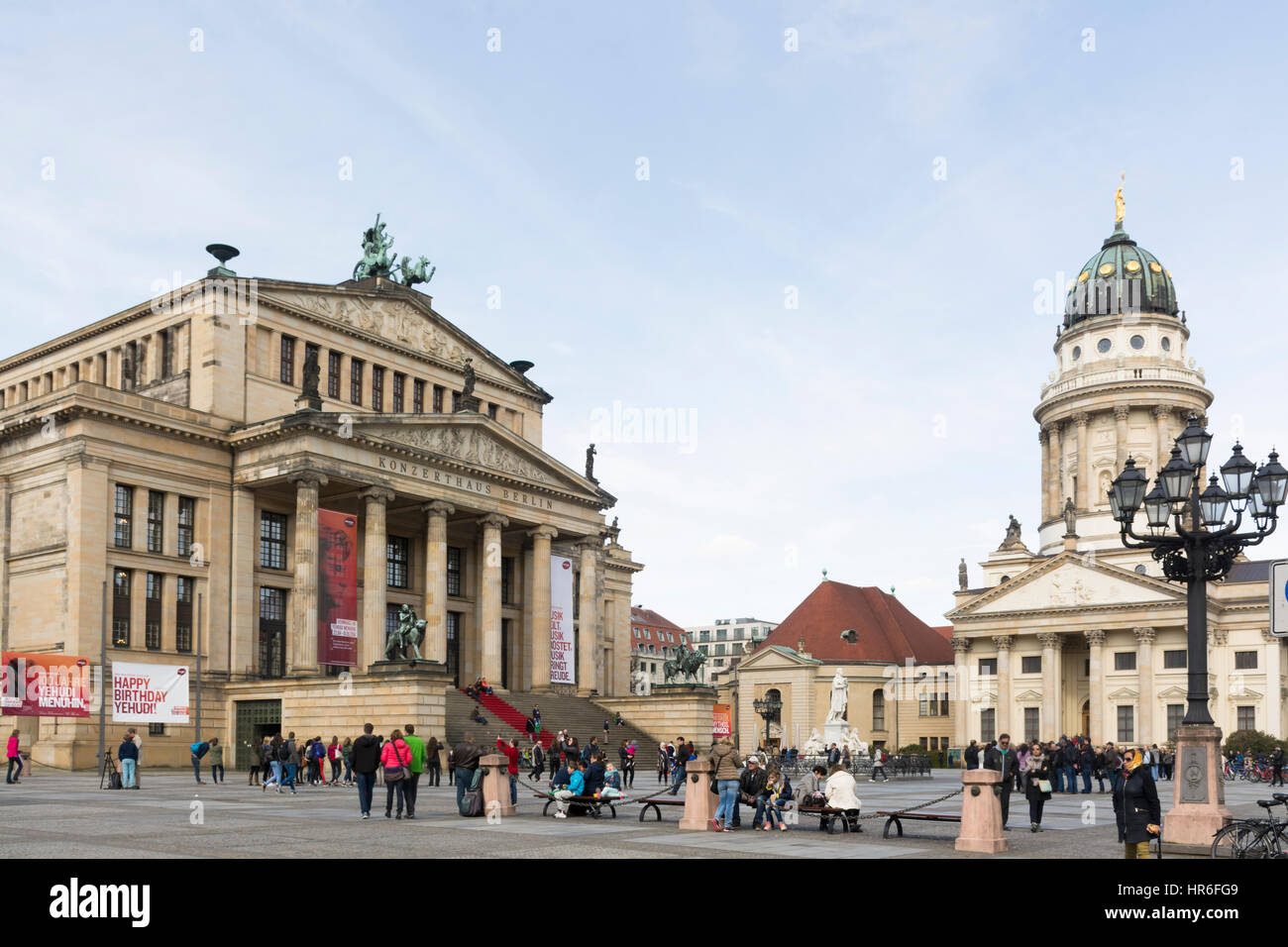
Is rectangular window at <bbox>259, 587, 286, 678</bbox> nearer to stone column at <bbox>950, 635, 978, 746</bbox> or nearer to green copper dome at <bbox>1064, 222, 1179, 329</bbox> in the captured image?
stone column at <bbox>950, 635, 978, 746</bbox>

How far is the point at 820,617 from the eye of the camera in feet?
361

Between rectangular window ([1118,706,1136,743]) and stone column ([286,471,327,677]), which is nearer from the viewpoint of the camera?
stone column ([286,471,327,677])

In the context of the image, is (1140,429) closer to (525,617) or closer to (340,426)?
(525,617)

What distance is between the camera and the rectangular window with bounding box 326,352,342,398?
196ft

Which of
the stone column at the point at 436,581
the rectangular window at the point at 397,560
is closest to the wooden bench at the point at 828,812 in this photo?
the stone column at the point at 436,581

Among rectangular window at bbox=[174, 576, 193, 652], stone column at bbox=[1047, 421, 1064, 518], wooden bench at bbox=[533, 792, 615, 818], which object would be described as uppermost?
stone column at bbox=[1047, 421, 1064, 518]

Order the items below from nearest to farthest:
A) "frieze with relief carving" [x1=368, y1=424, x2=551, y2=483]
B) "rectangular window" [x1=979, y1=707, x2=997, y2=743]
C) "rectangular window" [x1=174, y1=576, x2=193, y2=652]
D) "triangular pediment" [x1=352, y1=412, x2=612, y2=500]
Answer: "rectangular window" [x1=174, y1=576, x2=193, y2=652] → "triangular pediment" [x1=352, y1=412, x2=612, y2=500] → "frieze with relief carving" [x1=368, y1=424, x2=551, y2=483] → "rectangular window" [x1=979, y1=707, x2=997, y2=743]

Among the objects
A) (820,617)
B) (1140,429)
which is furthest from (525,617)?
(1140,429)

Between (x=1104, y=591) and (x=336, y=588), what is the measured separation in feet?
193

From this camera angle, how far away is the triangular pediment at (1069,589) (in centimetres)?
8938

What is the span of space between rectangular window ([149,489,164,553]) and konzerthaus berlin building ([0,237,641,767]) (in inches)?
3.4

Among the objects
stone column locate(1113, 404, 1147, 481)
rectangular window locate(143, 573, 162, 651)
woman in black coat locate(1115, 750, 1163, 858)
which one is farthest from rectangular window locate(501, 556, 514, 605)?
stone column locate(1113, 404, 1147, 481)

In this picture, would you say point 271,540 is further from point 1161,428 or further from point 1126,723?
point 1161,428

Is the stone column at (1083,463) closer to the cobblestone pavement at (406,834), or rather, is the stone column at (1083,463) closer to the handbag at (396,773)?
the cobblestone pavement at (406,834)
